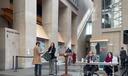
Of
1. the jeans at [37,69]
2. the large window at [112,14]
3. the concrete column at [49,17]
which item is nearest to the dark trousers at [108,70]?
the jeans at [37,69]

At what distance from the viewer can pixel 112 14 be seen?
41281 mm

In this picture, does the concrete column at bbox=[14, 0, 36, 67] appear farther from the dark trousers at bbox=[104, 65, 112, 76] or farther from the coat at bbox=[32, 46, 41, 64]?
the dark trousers at bbox=[104, 65, 112, 76]

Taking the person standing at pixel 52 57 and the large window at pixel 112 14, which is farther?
the large window at pixel 112 14

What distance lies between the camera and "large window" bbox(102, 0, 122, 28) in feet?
134

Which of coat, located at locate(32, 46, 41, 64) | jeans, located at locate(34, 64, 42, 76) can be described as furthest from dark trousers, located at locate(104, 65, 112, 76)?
coat, located at locate(32, 46, 41, 64)

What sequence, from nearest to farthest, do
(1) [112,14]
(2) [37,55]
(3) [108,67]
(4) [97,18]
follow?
1. (2) [37,55]
2. (3) [108,67]
3. (1) [112,14]
4. (4) [97,18]

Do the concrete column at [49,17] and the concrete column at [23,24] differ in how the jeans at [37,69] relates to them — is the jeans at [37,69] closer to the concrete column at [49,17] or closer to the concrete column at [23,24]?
the concrete column at [23,24]

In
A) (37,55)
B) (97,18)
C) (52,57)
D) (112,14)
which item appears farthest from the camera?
(97,18)

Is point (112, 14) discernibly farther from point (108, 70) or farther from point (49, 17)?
point (108, 70)

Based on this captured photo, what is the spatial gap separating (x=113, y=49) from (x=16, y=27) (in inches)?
595

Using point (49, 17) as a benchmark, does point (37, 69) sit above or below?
below

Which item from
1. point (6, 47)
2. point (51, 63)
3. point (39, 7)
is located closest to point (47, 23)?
point (39, 7)

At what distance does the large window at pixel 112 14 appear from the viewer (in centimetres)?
4094

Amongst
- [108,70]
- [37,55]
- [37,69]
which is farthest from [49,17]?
[37,55]
